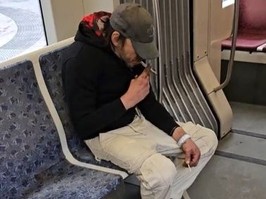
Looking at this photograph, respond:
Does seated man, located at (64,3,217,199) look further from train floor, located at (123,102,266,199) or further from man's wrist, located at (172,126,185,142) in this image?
train floor, located at (123,102,266,199)

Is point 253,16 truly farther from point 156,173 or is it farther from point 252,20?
point 156,173

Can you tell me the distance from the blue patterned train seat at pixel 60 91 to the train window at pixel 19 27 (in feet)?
1.56

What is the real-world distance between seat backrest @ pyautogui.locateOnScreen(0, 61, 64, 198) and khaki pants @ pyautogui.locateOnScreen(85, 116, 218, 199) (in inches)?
8.3

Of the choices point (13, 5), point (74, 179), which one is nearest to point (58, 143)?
point (74, 179)

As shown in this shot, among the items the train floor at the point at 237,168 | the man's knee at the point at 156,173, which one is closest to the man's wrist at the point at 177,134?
the man's knee at the point at 156,173

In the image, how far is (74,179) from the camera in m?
1.84

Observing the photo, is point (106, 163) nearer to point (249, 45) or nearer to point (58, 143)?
point (58, 143)

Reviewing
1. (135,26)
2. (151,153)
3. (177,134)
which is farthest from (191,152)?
(135,26)

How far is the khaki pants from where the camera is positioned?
180 centimetres

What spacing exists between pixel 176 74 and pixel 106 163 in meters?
1.14

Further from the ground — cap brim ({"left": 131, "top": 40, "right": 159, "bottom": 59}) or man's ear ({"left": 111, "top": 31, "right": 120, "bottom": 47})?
man's ear ({"left": 111, "top": 31, "right": 120, "bottom": 47})

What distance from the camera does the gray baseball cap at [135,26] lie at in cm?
180

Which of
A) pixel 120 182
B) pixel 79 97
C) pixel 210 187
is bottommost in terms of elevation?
pixel 210 187

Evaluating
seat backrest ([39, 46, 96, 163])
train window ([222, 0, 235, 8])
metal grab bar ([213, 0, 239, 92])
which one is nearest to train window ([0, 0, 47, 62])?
seat backrest ([39, 46, 96, 163])
